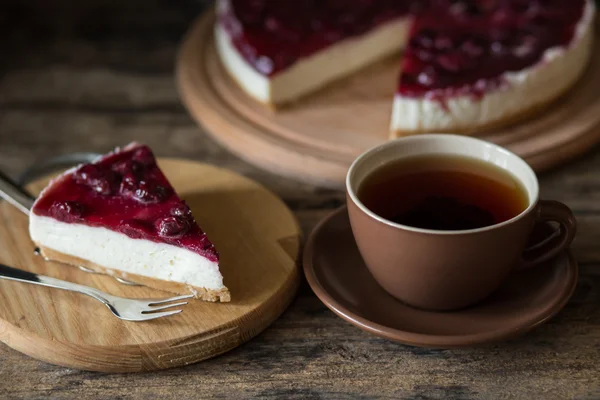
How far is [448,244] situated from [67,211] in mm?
805

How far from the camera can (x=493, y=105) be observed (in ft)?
6.63

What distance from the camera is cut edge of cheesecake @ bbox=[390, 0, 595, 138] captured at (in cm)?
201

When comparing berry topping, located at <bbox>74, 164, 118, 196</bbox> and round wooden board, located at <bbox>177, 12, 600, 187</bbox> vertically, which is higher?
berry topping, located at <bbox>74, 164, 118, 196</bbox>

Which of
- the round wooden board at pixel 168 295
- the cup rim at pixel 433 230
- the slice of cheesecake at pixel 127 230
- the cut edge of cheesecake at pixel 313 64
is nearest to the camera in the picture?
the cup rim at pixel 433 230

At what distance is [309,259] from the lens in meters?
1.53

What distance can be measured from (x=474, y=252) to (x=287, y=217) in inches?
21.6

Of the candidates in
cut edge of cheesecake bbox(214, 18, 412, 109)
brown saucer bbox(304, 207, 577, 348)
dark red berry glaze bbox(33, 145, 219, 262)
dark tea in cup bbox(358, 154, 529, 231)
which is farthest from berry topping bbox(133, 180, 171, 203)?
cut edge of cheesecake bbox(214, 18, 412, 109)

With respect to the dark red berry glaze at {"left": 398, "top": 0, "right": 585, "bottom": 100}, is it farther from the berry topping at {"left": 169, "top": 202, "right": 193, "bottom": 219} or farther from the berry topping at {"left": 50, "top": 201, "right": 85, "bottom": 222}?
the berry topping at {"left": 50, "top": 201, "right": 85, "bottom": 222}

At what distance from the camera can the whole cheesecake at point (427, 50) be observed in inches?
79.7

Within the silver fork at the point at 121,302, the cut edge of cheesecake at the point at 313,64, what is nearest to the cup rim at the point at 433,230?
the silver fork at the point at 121,302

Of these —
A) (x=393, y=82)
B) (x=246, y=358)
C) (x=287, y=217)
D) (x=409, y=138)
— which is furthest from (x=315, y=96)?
(x=246, y=358)

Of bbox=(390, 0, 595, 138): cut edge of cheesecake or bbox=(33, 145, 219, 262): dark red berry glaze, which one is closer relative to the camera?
bbox=(33, 145, 219, 262): dark red berry glaze

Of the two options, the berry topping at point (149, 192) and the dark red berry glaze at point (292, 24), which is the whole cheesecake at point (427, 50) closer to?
the dark red berry glaze at point (292, 24)

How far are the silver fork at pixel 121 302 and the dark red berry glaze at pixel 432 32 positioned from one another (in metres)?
0.92
